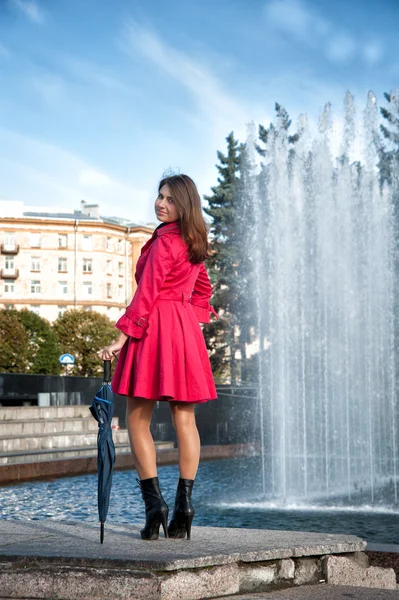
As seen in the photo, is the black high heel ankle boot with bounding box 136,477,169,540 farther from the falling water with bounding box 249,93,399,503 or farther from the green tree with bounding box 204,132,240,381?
the green tree with bounding box 204,132,240,381

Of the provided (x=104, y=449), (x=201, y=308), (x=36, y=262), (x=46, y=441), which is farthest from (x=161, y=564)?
(x=36, y=262)

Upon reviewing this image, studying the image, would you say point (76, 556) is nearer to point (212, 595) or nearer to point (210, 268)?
point (212, 595)

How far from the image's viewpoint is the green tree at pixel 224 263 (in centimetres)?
3950

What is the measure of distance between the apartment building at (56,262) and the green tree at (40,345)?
2473 cm

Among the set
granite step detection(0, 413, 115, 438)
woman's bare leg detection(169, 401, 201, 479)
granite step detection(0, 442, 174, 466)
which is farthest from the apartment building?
woman's bare leg detection(169, 401, 201, 479)

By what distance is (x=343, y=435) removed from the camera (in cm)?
1722

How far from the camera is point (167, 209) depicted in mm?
4645

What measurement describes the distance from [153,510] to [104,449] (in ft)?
1.39

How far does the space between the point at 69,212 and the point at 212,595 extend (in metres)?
80.4

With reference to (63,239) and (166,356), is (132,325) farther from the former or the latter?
(63,239)

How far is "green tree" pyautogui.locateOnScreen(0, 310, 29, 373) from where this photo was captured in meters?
47.8

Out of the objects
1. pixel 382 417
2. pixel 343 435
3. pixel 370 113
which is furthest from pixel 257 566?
pixel 370 113

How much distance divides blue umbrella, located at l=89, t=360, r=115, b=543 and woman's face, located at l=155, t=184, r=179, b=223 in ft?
2.71

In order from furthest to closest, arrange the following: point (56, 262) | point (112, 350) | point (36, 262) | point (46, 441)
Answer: point (56, 262) → point (36, 262) → point (46, 441) → point (112, 350)
